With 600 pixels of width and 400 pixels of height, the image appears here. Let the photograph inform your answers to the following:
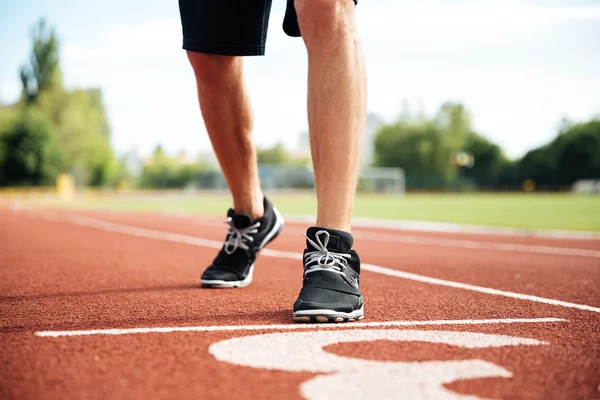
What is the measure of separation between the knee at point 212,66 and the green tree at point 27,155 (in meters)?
46.9

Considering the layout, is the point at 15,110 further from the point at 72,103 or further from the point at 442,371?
the point at 442,371

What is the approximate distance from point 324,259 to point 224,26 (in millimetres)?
1085

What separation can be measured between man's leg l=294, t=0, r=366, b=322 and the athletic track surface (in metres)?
0.20

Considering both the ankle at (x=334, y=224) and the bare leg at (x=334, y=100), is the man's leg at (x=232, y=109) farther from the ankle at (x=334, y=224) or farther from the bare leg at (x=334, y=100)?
the ankle at (x=334, y=224)

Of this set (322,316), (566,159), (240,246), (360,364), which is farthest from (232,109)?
(566,159)

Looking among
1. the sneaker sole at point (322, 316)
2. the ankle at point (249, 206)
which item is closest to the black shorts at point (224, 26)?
the ankle at point (249, 206)

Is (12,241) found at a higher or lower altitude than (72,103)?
lower

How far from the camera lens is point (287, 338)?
1.79 metres

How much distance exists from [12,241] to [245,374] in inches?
211

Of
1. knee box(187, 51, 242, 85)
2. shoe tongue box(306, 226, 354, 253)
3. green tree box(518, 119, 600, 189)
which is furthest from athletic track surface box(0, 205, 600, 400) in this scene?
green tree box(518, 119, 600, 189)

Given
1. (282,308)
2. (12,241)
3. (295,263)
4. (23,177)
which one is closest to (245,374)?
(282,308)

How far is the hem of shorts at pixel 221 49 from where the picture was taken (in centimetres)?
282

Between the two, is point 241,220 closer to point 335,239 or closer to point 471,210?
point 335,239

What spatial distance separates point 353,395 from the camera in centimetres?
126
